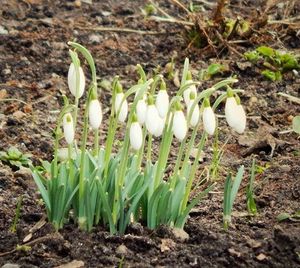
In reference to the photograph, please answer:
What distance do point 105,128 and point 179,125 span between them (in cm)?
178

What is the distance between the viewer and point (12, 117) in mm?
4582

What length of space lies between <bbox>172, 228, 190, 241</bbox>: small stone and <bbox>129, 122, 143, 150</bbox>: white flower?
421 mm

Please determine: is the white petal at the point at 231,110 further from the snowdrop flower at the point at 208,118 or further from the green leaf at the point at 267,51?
the green leaf at the point at 267,51

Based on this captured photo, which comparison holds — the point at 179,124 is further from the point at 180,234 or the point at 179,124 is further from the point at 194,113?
the point at 180,234

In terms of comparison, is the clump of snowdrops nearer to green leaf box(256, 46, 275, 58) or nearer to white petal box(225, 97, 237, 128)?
white petal box(225, 97, 237, 128)

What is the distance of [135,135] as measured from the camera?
2926mm

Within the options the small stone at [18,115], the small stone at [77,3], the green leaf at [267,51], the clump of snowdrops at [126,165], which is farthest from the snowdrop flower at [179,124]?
the small stone at [77,3]

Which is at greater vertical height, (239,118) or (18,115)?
(239,118)

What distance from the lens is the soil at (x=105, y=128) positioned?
304cm

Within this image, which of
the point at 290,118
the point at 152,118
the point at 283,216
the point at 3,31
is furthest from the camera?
the point at 3,31

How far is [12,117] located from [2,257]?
1.61 meters

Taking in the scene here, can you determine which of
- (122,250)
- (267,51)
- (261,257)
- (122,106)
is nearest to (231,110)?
(122,106)

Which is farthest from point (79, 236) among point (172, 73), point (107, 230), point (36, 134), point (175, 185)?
point (172, 73)

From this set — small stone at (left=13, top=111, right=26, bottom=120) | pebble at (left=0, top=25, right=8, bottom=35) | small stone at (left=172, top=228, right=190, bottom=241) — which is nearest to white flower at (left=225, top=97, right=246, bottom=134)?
small stone at (left=172, top=228, right=190, bottom=241)
